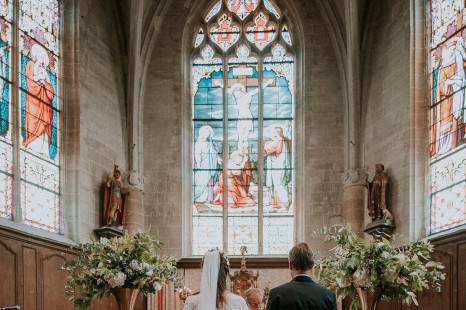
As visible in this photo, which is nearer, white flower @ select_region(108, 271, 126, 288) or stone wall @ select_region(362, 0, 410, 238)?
white flower @ select_region(108, 271, 126, 288)

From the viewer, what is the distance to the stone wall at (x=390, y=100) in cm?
1700

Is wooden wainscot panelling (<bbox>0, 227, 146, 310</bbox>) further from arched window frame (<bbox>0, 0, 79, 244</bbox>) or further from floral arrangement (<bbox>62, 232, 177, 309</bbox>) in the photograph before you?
floral arrangement (<bbox>62, 232, 177, 309</bbox>)

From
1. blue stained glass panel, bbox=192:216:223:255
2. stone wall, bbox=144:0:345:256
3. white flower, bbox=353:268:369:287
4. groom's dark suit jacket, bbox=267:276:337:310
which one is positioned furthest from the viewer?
blue stained glass panel, bbox=192:216:223:255

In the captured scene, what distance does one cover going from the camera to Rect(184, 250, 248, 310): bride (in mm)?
7465

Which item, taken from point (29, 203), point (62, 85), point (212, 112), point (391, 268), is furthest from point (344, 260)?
point (212, 112)

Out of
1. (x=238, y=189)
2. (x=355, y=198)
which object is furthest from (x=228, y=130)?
(x=355, y=198)

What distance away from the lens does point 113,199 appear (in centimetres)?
1788

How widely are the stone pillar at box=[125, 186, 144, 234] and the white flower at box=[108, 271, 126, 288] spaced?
23.4 feet

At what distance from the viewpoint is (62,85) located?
17.4 metres

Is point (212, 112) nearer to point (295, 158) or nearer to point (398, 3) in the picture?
point (295, 158)

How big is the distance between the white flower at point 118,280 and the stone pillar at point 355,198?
7.74 meters

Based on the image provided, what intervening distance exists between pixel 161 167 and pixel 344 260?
9.41 m

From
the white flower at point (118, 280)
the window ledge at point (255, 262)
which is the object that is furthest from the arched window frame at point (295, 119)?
the white flower at point (118, 280)

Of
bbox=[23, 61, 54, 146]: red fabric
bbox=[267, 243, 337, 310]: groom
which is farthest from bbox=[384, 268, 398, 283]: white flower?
bbox=[23, 61, 54, 146]: red fabric
